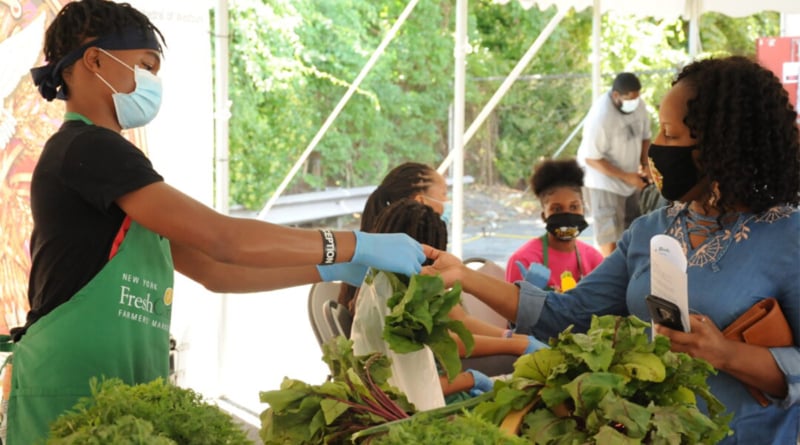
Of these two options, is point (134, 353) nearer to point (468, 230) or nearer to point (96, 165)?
point (96, 165)

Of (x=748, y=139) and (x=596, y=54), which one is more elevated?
(x=596, y=54)

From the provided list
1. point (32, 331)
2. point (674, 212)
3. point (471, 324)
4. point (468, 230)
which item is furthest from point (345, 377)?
point (468, 230)

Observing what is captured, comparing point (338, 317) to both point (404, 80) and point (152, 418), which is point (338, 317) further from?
point (404, 80)

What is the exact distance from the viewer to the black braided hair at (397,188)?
3.97 metres

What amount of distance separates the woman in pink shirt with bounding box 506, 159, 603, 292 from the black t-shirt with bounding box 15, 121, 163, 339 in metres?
2.63

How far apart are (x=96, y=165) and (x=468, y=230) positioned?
1321 cm

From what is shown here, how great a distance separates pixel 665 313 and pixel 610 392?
0.52m

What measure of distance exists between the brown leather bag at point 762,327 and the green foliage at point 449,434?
0.80 meters

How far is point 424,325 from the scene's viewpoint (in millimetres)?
1486

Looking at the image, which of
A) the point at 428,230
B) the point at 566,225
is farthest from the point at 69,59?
the point at 566,225

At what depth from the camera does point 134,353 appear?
6.17 feet

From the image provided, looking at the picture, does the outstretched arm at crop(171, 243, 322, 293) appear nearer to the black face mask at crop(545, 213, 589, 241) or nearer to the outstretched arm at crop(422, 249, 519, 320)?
the outstretched arm at crop(422, 249, 519, 320)

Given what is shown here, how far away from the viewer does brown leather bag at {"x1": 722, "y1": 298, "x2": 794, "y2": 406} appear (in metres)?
1.80

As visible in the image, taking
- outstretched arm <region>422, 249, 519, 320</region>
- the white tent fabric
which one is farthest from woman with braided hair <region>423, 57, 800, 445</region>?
the white tent fabric
